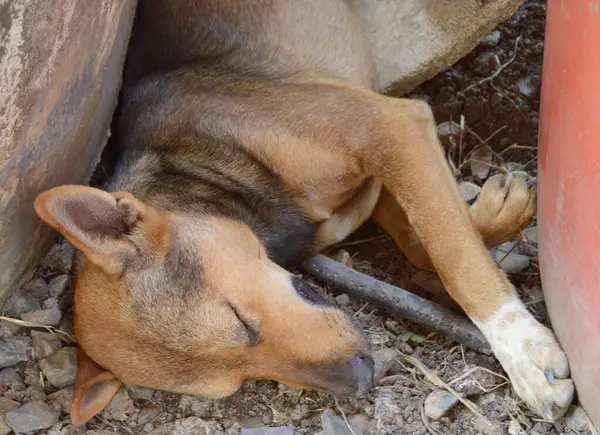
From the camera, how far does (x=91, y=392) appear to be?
2420 millimetres

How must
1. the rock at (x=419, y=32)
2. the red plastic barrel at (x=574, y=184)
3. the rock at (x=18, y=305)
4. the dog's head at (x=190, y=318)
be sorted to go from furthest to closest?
the rock at (x=419, y=32) < the rock at (x=18, y=305) < the dog's head at (x=190, y=318) < the red plastic barrel at (x=574, y=184)

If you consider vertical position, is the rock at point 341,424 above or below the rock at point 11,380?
below

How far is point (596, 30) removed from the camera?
1.87 metres

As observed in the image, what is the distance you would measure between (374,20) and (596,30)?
1.54 metres

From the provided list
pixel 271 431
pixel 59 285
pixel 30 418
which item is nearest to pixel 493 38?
pixel 271 431

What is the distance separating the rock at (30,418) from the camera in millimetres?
2545

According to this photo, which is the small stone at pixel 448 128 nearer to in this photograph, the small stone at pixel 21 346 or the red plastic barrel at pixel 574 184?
the red plastic barrel at pixel 574 184

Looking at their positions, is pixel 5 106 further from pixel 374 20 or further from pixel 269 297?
pixel 374 20

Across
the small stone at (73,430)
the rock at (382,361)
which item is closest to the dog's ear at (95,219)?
the small stone at (73,430)

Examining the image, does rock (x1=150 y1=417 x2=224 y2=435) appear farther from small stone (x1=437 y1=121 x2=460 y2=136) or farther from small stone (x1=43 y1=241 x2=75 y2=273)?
small stone (x1=437 y1=121 x2=460 y2=136)

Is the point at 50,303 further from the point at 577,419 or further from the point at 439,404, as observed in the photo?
the point at 577,419

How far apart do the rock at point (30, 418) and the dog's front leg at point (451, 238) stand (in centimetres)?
137

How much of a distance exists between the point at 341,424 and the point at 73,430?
2.93 feet

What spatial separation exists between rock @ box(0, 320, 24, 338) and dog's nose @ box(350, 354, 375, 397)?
1236mm
